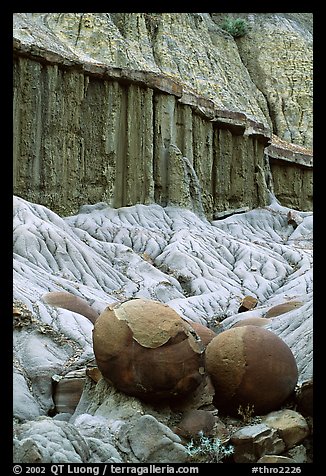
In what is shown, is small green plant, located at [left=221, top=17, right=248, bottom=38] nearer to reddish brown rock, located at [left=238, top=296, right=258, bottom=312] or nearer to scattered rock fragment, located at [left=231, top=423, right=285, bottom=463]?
reddish brown rock, located at [left=238, top=296, right=258, bottom=312]

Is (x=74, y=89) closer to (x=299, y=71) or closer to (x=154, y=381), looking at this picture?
(x=154, y=381)

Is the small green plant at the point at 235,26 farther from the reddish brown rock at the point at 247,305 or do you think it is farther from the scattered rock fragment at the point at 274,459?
the scattered rock fragment at the point at 274,459

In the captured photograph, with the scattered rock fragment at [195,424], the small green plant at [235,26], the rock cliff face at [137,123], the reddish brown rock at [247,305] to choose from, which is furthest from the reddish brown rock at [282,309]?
the small green plant at [235,26]

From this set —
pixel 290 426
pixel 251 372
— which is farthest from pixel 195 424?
pixel 290 426

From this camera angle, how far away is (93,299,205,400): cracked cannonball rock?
29.2 feet

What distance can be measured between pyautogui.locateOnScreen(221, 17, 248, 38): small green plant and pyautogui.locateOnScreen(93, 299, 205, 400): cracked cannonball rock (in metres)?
49.0

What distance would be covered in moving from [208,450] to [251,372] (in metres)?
1.27

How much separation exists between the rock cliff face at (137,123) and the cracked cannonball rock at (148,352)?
1853cm

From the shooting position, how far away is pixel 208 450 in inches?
333

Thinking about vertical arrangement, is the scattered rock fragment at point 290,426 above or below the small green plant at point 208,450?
above

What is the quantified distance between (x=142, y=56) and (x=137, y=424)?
1448 inches

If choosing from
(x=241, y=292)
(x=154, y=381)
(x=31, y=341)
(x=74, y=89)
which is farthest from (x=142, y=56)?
(x=154, y=381)

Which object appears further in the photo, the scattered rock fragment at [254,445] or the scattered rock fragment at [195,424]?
the scattered rock fragment at [195,424]

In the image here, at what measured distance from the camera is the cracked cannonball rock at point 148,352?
8891 mm
